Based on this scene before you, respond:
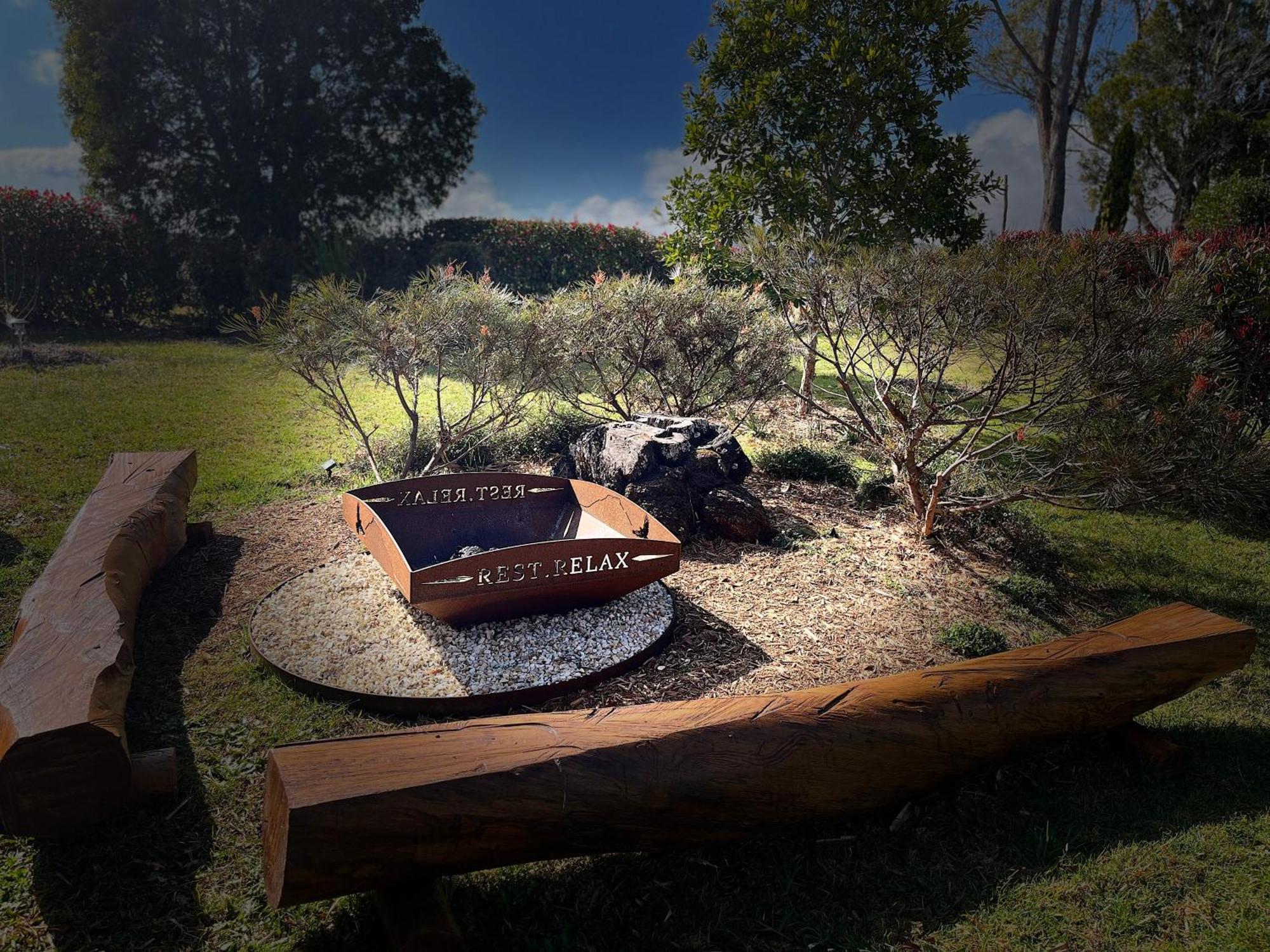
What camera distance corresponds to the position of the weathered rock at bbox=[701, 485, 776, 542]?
17.6 ft

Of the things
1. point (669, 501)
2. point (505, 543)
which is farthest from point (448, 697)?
point (669, 501)

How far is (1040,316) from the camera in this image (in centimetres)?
442

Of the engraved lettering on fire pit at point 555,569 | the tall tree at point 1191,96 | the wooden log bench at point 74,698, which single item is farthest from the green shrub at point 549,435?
the tall tree at point 1191,96

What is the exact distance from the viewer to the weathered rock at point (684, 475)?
5.36 metres

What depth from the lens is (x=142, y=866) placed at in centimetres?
245

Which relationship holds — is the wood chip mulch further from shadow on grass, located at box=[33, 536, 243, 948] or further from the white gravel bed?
shadow on grass, located at box=[33, 536, 243, 948]

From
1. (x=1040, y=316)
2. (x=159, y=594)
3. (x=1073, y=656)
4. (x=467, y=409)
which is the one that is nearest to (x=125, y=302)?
(x=467, y=409)

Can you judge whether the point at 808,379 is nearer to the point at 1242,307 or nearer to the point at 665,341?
the point at 665,341

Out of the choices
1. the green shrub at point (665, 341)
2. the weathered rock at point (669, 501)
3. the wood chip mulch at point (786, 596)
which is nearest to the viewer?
the wood chip mulch at point (786, 596)

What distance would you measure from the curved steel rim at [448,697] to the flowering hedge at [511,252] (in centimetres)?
1147

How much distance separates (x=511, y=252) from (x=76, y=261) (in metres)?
6.78

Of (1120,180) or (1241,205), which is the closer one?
(1241,205)

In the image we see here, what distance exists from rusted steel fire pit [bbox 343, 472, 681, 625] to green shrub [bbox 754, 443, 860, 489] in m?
2.66

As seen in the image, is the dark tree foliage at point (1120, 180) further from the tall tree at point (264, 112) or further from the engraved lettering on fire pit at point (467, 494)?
the engraved lettering on fire pit at point (467, 494)
